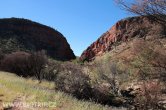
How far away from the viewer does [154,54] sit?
21031mm

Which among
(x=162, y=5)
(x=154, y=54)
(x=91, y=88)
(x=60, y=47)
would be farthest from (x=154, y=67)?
(x=60, y=47)

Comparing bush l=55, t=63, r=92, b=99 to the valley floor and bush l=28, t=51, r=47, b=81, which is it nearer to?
bush l=28, t=51, r=47, b=81

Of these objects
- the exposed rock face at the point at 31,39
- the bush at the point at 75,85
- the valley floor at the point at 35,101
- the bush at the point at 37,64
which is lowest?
the valley floor at the point at 35,101

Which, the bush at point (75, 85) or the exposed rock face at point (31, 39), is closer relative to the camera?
the bush at point (75, 85)

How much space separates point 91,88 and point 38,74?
11961 millimetres

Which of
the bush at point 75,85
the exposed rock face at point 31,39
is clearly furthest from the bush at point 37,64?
the exposed rock face at point 31,39

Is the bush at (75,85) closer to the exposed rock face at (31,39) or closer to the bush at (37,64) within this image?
the bush at (37,64)

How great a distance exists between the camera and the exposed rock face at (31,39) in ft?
251

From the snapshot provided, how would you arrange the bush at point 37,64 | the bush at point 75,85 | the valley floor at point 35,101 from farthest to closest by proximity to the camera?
the bush at point 37,64 → the bush at point 75,85 → the valley floor at point 35,101

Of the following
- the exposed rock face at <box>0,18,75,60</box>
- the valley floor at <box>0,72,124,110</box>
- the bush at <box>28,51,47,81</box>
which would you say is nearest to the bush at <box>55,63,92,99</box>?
the bush at <box>28,51,47,81</box>

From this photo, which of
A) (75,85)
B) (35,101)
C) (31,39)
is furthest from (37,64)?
(31,39)

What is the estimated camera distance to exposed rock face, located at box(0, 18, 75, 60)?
76375 mm

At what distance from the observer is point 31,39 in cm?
9088

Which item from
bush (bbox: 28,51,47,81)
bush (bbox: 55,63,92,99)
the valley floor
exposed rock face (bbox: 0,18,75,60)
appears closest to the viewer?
the valley floor
